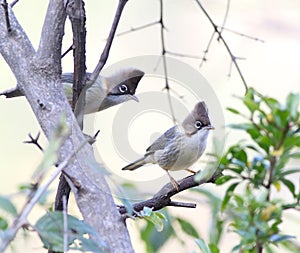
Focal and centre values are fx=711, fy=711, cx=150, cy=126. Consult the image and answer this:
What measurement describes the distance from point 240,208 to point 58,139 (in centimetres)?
13

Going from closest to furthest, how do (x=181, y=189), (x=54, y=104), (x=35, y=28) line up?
1. (x=54, y=104)
2. (x=181, y=189)
3. (x=35, y=28)

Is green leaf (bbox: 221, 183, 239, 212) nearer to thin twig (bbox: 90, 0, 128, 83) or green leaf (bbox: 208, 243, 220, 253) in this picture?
green leaf (bbox: 208, 243, 220, 253)

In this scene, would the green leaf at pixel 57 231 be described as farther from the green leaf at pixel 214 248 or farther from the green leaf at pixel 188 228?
the green leaf at pixel 188 228

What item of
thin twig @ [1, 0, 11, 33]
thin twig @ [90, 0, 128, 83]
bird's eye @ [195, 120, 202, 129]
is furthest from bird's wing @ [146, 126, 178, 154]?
thin twig @ [1, 0, 11, 33]

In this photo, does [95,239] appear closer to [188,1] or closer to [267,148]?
[267,148]

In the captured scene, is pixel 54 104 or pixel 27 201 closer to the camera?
pixel 27 201

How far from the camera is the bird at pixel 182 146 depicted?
1.66 meters

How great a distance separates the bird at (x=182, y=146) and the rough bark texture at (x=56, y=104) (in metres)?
0.46

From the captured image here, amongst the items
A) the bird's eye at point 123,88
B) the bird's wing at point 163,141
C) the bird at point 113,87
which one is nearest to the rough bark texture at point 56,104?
the bird at point 113,87

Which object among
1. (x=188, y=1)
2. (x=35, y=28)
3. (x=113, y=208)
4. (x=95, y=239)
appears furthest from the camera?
(x=188, y=1)

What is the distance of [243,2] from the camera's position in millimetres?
4477

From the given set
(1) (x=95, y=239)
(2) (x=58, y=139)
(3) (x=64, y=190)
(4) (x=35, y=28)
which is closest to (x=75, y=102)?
(3) (x=64, y=190)

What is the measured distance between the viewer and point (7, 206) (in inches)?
21.1

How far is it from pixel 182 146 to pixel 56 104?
1.25m
